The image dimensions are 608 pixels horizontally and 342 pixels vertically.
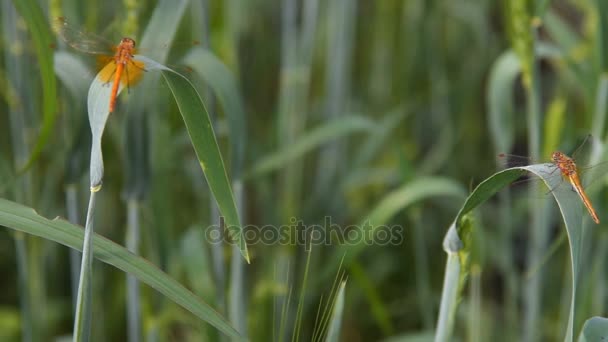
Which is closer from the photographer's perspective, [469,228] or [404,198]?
[469,228]

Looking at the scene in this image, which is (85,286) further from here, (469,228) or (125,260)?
(469,228)

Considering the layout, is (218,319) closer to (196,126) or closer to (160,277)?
(160,277)

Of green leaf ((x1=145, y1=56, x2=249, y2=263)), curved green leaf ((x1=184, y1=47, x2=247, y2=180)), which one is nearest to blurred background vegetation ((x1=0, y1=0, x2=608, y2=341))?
curved green leaf ((x1=184, y1=47, x2=247, y2=180))

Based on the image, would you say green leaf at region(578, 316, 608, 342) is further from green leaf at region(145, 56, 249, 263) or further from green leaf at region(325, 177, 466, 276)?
green leaf at region(325, 177, 466, 276)

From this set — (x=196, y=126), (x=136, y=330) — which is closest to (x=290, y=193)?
(x=136, y=330)

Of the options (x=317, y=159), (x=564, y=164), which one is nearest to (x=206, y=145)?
(x=564, y=164)

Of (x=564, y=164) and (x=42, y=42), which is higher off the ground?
(x=42, y=42)

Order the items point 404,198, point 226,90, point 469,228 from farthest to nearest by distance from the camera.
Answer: point 404,198 < point 226,90 < point 469,228
